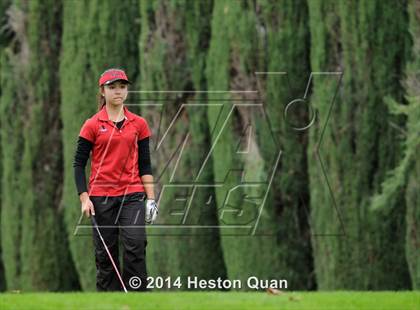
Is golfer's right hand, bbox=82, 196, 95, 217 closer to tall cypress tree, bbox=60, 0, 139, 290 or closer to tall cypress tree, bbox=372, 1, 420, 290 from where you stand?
tall cypress tree, bbox=372, 1, 420, 290

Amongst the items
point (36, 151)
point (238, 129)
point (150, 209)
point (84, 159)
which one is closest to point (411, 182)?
point (238, 129)

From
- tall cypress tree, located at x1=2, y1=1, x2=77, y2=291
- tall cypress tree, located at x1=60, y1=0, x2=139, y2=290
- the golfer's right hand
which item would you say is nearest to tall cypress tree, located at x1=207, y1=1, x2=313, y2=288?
tall cypress tree, located at x1=60, y1=0, x2=139, y2=290

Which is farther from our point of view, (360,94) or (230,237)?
(230,237)

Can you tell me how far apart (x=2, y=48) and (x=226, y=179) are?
4.75 meters

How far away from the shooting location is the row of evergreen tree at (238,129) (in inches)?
543

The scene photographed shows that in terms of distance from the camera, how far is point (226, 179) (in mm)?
15070

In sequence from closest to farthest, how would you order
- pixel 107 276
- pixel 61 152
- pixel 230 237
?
pixel 107 276 → pixel 230 237 → pixel 61 152

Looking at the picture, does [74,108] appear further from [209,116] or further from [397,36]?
[397,36]

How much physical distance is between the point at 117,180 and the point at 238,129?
23.5 ft

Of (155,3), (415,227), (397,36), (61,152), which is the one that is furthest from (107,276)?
(61,152)

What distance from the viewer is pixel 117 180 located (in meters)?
8.12

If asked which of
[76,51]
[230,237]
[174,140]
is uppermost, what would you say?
[76,51]

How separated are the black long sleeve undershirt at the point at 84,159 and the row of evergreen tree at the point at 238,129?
466cm

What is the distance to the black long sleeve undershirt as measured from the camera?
8.09 metres
